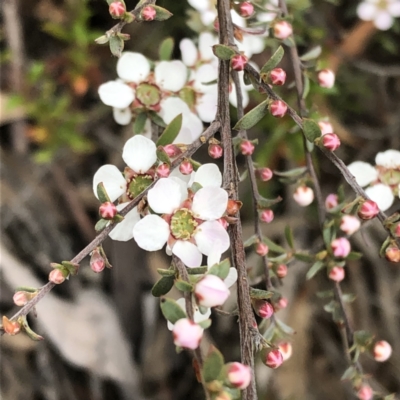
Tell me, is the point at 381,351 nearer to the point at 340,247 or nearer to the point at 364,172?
the point at 340,247

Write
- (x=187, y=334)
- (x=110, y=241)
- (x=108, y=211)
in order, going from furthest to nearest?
(x=110, y=241), (x=108, y=211), (x=187, y=334)

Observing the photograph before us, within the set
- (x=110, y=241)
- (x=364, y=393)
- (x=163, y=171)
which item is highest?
(x=163, y=171)

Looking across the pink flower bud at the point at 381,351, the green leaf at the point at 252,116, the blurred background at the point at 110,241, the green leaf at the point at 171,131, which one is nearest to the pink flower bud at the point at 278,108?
the green leaf at the point at 252,116

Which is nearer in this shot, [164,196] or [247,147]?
[164,196]

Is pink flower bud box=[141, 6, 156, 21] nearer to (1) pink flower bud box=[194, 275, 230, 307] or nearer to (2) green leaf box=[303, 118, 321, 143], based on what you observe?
(2) green leaf box=[303, 118, 321, 143]

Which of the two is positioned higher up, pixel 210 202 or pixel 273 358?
pixel 210 202

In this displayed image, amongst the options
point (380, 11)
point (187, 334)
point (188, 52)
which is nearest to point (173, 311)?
point (187, 334)

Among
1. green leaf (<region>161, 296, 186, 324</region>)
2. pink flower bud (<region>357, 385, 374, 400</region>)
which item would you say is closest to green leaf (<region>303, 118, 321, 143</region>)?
green leaf (<region>161, 296, 186, 324</region>)
